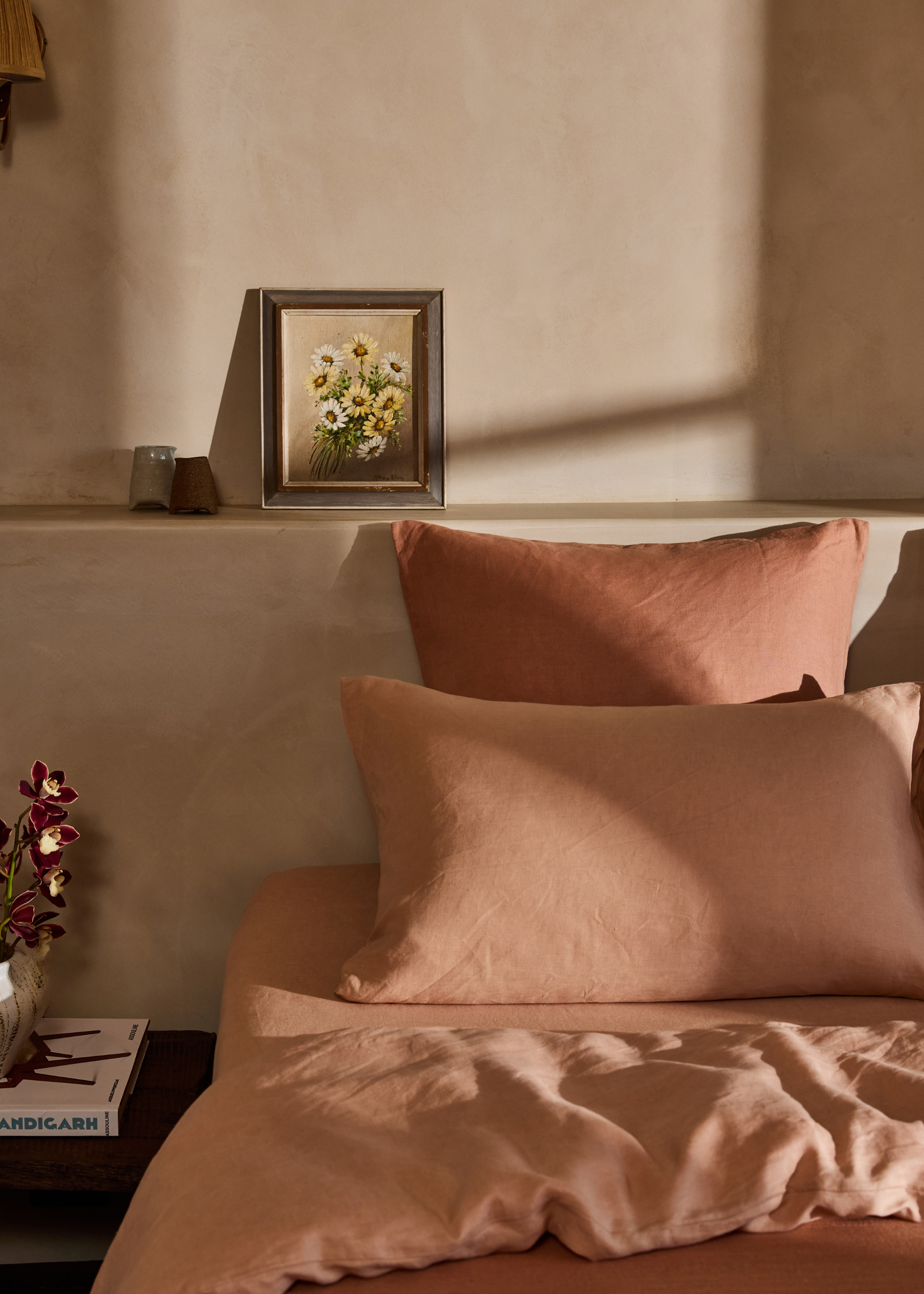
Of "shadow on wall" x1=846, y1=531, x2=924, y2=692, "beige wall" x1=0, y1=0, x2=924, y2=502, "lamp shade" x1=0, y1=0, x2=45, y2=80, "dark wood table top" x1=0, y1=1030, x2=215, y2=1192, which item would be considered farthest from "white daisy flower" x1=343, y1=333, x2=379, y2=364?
"dark wood table top" x1=0, y1=1030, x2=215, y2=1192

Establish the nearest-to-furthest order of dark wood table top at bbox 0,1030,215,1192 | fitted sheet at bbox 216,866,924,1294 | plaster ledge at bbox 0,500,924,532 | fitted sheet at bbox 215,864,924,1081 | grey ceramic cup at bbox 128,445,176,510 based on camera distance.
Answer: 1. fitted sheet at bbox 216,866,924,1294
2. fitted sheet at bbox 215,864,924,1081
3. dark wood table top at bbox 0,1030,215,1192
4. plaster ledge at bbox 0,500,924,532
5. grey ceramic cup at bbox 128,445,176,510

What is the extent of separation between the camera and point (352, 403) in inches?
78.4

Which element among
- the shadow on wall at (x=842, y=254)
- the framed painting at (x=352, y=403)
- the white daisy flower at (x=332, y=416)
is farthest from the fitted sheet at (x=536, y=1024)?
the shadow on wall at (x=842, y=254)

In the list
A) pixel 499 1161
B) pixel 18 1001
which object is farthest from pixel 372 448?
pixel 499 1161

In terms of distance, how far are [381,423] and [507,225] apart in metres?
0.45

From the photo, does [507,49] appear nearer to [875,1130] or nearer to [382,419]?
[382,419]

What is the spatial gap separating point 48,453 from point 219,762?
716 mm

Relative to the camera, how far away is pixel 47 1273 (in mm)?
1765

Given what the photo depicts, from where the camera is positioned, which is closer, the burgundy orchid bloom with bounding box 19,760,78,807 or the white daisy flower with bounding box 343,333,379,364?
the burgundy orchid bloom with bounding box 19,760,78,807

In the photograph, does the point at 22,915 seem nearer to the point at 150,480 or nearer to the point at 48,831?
the point at 48,831

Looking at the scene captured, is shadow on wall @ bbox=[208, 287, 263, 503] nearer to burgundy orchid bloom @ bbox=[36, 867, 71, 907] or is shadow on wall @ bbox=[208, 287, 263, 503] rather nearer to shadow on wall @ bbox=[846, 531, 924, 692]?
burgundy orchid bloom @ bbox=[36, 867, 71, 907]

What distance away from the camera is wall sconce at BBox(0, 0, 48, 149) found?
1843mm

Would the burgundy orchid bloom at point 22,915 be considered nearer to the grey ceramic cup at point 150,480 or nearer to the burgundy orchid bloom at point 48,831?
the burgundy orchid bloom at point 48,831

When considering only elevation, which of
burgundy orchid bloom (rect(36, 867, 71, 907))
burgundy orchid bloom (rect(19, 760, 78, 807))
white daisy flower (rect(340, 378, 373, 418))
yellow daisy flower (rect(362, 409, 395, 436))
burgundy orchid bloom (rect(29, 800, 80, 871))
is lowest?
burgundy orchid bloom (rect(36, 867, 71, 907))
